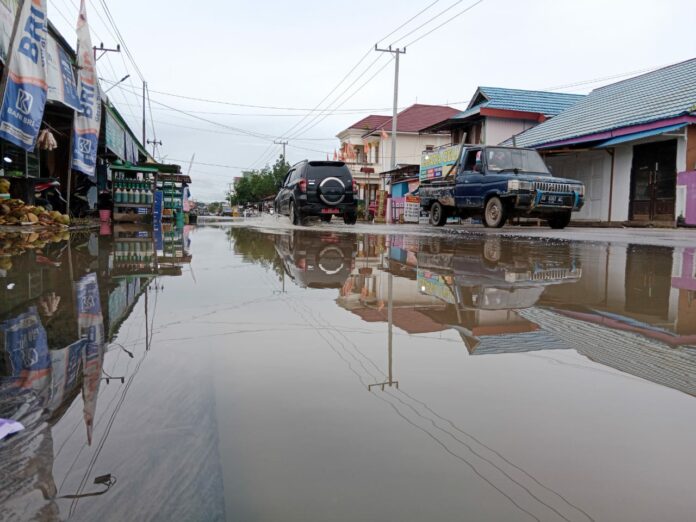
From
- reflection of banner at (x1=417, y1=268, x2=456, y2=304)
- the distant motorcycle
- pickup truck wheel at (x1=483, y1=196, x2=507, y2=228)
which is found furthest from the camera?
pickup truck wheel at (x1=483, y1=196, x2=507, y2=228)

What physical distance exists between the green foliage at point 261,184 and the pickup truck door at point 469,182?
66.7m

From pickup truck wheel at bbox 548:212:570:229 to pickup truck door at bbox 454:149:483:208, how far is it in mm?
2092

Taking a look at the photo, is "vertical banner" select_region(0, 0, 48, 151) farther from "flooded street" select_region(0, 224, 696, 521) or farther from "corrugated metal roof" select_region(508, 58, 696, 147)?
"corrugated metal roof" select_region(508, 58, 696, 147)

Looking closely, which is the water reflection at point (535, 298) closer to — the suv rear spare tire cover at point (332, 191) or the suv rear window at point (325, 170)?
the suv rear spare tire cover at point (332, 191)

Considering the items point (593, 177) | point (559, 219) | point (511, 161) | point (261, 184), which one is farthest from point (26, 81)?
point (261, 184)

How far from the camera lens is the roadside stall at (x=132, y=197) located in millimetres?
16844

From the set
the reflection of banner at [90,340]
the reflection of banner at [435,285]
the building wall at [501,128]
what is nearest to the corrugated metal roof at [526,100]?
the building wall at [501,128]

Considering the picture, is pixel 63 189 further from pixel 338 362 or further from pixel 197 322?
pixel 338 362

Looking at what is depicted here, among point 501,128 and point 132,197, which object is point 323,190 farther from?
point 501,128

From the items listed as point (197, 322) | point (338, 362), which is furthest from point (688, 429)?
point (197, 322)

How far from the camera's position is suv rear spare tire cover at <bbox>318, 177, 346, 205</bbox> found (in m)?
17.4

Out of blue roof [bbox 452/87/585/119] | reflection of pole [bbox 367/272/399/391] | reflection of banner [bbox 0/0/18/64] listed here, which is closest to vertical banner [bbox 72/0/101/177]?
reflection of banner [bbox 0/0/18/64]

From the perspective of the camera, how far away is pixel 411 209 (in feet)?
94.4

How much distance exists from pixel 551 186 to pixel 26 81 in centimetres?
1115
